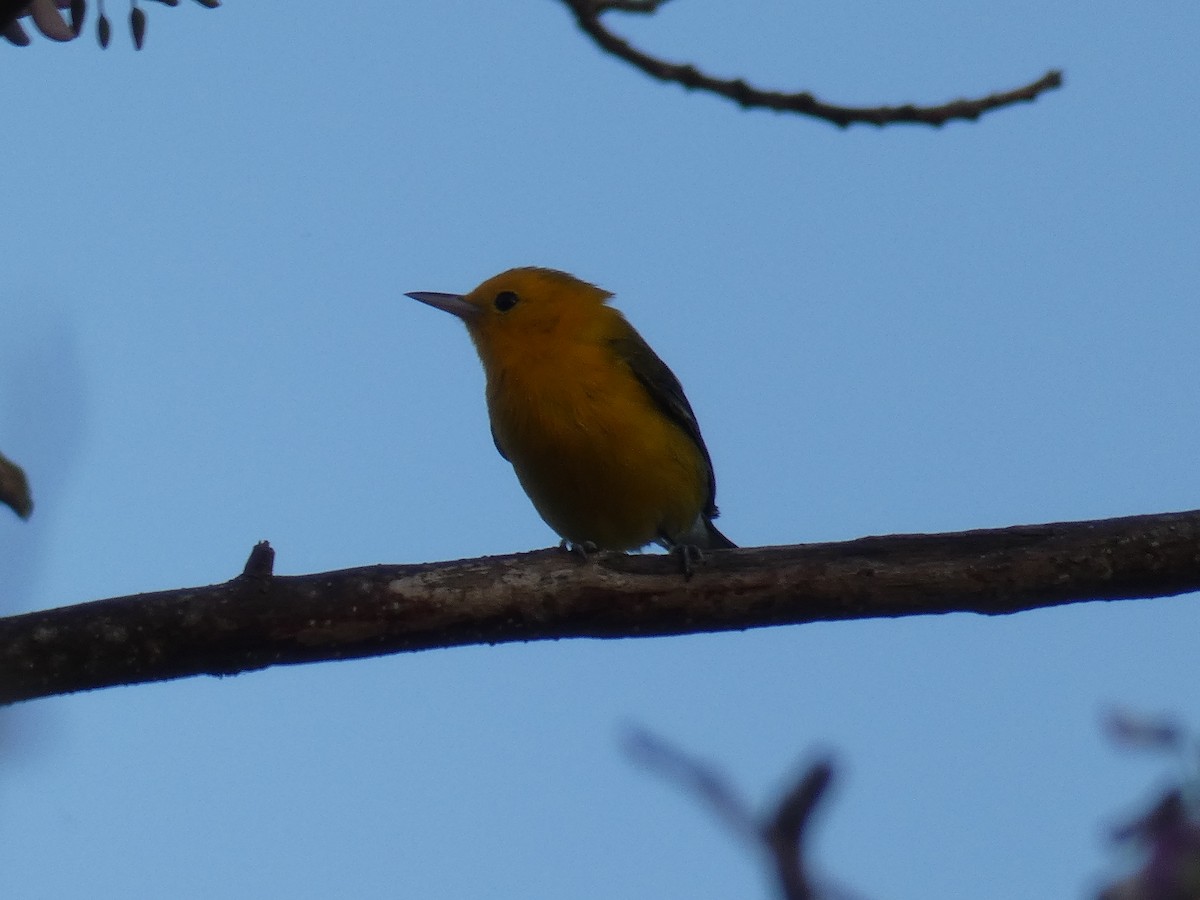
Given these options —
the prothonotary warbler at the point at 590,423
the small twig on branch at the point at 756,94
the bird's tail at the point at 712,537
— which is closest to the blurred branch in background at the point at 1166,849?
the small twig on branch at the point at 756,94

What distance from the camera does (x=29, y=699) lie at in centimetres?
444

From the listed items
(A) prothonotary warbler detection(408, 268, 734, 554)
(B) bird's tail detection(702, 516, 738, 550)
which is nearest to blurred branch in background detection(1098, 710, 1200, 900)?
(A) prothonotary warbler detection(408, 268, 734, 554)

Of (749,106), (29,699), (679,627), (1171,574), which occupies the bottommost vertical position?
(29,699)

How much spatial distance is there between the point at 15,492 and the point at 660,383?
209 inches

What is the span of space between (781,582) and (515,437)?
2.69 metres

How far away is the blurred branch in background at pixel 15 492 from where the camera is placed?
9.43 feet

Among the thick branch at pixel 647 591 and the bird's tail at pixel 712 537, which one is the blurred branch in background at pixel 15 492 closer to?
the thick branch at pixel 647 591

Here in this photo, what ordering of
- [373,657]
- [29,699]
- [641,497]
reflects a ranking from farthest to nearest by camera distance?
[641,497] → [373,657] → [29,699]

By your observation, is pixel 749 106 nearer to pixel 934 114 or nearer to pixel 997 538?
pixel 934 114

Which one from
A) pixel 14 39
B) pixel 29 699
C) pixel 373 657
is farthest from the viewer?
pixel 373 657

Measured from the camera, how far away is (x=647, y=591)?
197 inches

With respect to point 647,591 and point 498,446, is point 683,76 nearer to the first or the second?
point 647,591

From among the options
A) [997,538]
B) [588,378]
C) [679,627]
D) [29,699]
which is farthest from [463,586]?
[588,378]

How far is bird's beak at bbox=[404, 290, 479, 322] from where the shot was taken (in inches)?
337
